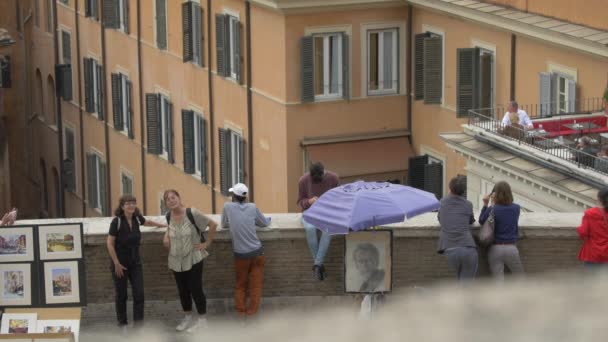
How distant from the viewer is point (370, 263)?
37.7ft

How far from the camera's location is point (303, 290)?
483 inches

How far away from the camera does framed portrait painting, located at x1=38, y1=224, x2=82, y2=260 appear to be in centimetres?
1106

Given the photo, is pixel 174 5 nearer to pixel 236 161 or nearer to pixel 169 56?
pixel 169 56

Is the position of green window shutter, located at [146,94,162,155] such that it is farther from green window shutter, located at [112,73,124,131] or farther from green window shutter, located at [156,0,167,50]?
green window shutter, located at [112,73,124,131]

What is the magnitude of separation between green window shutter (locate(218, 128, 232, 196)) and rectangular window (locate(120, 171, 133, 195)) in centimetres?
946

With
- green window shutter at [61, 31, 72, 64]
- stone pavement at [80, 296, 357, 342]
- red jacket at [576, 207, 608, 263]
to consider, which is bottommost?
green window shutter at [61, 31, 72, 64]

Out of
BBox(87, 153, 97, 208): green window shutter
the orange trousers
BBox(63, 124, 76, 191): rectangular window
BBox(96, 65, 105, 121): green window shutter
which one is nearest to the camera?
the orange trousers

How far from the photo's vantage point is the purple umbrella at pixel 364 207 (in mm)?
11484

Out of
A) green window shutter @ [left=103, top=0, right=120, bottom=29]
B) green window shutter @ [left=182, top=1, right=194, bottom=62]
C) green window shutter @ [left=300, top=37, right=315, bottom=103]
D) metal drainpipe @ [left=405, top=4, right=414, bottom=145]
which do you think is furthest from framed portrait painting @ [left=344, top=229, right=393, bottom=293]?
green window shutter @ [left=103, top=0, right=120, bottom=29]

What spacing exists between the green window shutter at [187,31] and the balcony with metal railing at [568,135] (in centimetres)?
1499

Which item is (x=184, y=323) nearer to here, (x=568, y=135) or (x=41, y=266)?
(x=41, y=266)

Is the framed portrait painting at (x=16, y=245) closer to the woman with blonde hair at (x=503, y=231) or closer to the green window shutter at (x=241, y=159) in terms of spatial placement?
the woman with blonde hair at (x=503, y=231)

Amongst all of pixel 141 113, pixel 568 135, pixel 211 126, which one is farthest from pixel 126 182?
pixel 568 135

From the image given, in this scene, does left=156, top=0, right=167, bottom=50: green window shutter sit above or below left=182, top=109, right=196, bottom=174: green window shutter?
above
